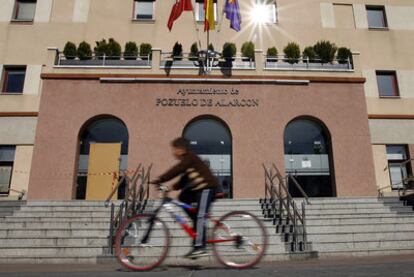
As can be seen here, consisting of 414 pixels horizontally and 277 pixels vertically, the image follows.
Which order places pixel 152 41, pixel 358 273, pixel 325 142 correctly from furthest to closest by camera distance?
1. pixel 152 41
2. pixel 325 142
3. pixel 358 273

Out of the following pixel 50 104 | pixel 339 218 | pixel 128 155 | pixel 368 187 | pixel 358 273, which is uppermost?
pixel 50 104

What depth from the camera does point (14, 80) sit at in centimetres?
1820

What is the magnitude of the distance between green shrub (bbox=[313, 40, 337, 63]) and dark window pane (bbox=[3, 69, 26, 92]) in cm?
1415

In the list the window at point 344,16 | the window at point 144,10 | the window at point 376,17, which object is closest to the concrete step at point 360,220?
the window at point 344,16

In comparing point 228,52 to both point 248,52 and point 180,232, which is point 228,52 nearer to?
point 248,52

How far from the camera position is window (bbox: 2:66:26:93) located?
1802cm

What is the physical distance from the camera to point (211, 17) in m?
16.9

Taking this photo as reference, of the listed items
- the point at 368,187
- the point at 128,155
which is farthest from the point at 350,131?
the point at 128,155

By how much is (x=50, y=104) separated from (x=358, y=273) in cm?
1364

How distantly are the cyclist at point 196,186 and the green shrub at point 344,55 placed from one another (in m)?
13.5

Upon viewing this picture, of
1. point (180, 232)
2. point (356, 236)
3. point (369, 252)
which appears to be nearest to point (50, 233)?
point (180, 232)

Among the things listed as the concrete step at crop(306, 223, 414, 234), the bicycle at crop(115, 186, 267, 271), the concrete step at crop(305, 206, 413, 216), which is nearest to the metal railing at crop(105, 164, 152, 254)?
the bicycle at crop(115, 186, 267, 271)

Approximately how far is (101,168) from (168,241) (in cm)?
1036

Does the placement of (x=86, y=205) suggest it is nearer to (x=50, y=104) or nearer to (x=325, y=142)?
(x=50, y=104)
